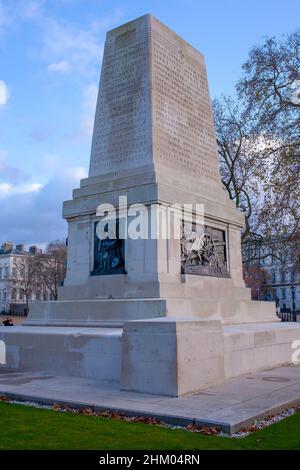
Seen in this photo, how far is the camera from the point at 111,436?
512cm

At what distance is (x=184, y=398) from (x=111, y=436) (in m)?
2.29

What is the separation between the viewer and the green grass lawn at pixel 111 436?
4812mm

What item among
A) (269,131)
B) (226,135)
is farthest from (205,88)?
(226,135)

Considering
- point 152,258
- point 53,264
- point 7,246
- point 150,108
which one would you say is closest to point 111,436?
point 152,258

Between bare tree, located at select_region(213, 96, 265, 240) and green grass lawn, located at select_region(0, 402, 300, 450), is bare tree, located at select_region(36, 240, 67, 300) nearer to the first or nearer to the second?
bare tree, located at select_region(213, 96, 265, 240)

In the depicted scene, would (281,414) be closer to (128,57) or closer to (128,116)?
(128,116)

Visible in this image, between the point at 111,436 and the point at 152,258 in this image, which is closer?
the point at 111,436

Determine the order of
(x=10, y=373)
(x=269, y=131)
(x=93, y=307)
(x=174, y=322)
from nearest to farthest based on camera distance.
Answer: (x=174, y=322) → (x=10, y=373) → (x=93, y=307) → (x=269, y=131)

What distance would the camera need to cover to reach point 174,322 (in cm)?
762

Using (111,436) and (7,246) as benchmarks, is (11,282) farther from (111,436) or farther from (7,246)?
(111,436)

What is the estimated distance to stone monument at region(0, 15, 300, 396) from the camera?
8336mm

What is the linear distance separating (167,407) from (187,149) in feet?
28.8

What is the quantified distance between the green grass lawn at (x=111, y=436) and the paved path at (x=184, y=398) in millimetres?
352

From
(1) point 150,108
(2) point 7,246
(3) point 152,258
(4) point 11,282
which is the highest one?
(2) point 7,246
